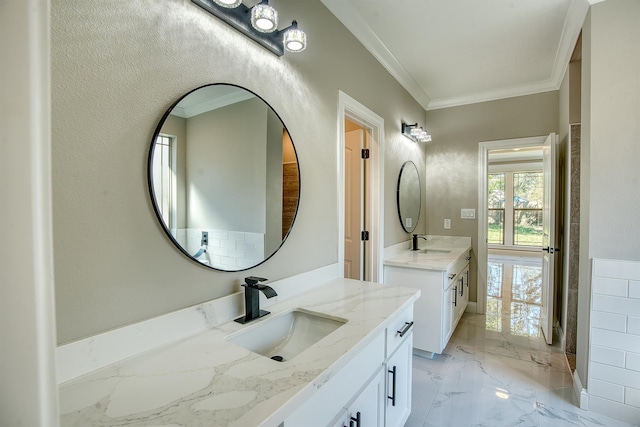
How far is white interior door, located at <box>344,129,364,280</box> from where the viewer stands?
2.74m

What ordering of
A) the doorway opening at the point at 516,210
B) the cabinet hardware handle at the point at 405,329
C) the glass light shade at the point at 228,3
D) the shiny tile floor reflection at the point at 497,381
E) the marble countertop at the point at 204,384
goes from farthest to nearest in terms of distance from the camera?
1. the doorway opening at the point at 516,210
2. the shiny tile floor reflection at the point at 497,381
3. the cabinet hardware handle at the point at 405,329
4. the glass light shade at the point at 228,3
5. the marble countertop at the point at 204,384

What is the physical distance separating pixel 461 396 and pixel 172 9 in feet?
8.87

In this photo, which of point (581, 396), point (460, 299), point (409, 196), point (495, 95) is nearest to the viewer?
point (581, 396)

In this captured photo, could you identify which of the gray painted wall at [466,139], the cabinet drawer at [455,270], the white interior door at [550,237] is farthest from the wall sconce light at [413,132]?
the cabinet drawer at [455,270]

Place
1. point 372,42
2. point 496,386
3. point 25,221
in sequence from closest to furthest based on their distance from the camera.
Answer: point 25,221 → point 496,386 → point 372,42

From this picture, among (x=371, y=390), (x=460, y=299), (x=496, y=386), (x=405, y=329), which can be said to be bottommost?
(x=496, y=386)

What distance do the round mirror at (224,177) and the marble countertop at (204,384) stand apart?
0.37 metres

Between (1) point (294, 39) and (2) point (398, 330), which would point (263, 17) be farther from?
(2) point (398, 330)

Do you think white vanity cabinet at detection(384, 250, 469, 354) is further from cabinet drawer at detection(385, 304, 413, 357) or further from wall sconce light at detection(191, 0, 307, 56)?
wall sconce light at detection(191, 0, 307, 56)

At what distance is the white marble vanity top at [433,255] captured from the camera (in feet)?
8.47

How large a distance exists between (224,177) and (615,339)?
2434 mm

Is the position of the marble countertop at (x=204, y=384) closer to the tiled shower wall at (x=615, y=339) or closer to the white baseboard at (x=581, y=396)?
the tiled shower wall at (x=615, y=339)

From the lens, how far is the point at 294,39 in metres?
1.38

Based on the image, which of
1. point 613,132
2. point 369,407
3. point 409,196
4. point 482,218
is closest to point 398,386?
point 369,407
